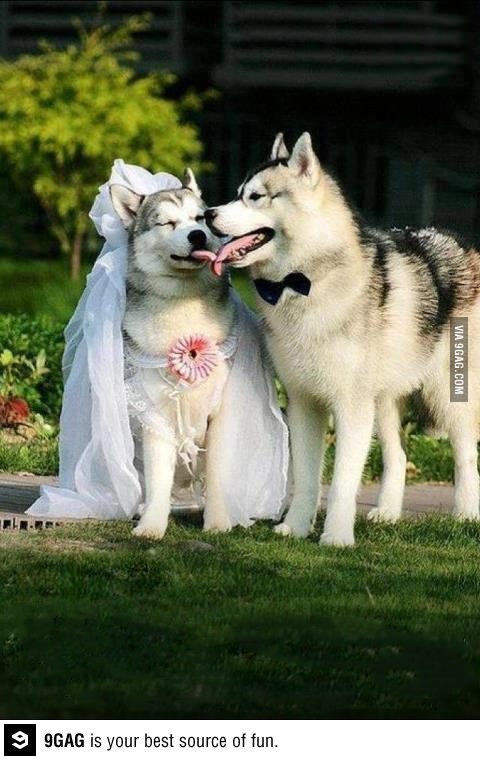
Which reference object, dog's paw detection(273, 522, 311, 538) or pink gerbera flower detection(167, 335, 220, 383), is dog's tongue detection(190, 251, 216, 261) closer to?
pink gerbera flower detection(167, 335, 220, 383)

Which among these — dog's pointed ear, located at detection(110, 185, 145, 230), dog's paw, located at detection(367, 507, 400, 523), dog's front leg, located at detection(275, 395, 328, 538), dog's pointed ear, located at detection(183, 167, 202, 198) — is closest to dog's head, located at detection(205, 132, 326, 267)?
dog's pointed ear, located at detection(183, 167, 202, 198)

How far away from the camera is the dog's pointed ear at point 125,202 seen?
23.0ft

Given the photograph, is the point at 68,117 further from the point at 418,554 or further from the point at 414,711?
the point at 414,711

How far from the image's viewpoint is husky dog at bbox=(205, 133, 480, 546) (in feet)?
21.8

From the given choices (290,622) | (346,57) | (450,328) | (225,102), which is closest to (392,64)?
(346,57)

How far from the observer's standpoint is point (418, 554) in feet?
22.3

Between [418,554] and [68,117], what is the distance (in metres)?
10.7

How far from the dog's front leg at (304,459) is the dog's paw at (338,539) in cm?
22

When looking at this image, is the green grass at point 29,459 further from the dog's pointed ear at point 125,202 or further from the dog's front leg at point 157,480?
the dog's pointed ear at point 125,202

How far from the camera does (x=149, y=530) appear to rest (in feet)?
22.5
